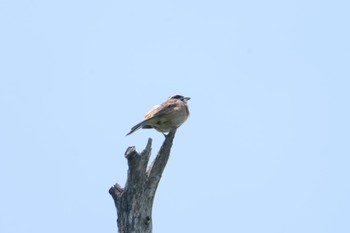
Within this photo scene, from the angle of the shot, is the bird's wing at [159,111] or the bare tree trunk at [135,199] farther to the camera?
the bird's wing at [159,111]

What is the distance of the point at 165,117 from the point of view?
12.8 metres

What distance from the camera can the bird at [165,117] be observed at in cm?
1268

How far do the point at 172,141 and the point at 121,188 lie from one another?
4.88 feet

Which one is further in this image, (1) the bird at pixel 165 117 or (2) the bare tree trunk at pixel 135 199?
(1) the bird at pixel 165 117

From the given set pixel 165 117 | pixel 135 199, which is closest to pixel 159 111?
pixel 165 117

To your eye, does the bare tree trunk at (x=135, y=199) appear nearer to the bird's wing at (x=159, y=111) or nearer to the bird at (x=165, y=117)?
the bird at (x=165, y=117)

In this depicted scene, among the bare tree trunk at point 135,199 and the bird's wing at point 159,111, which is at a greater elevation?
the bird's wing at point 159,111

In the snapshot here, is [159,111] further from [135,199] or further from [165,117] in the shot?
[135,199]

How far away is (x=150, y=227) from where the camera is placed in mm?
9781

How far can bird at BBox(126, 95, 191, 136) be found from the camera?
1268 cm

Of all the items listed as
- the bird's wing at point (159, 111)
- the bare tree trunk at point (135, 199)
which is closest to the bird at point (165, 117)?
the bird's wing at point (159, 111)

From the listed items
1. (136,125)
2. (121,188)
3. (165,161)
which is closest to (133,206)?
(121,188)

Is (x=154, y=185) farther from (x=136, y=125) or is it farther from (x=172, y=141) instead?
(x=136, y=125)

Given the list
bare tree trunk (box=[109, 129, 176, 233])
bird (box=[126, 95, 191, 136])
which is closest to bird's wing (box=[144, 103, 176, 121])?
bird (box=[126, 95, 191, 136])
